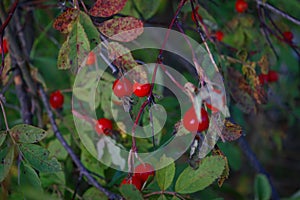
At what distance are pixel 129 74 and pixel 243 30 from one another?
64 centimetres

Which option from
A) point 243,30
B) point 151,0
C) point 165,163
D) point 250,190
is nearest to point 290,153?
point 250,190

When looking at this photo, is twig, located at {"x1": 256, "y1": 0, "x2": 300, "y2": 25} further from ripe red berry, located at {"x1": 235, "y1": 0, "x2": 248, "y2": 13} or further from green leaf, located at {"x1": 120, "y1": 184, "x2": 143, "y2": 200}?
green leaf, located at {"x1": 120, "y1": 184, "x2": 143, "y2": 200}

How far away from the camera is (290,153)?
3.02 meters

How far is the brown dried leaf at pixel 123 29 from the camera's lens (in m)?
0.87

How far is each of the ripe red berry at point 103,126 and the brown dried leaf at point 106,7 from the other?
0.35 meters

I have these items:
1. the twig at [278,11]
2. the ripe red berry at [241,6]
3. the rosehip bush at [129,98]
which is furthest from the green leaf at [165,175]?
the ripe red berry at [241,6]

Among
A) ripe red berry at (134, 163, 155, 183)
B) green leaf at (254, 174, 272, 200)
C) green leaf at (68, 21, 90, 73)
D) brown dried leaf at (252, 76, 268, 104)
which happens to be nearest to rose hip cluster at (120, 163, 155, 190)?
ripe red berry at (134, 163, 155, 183)

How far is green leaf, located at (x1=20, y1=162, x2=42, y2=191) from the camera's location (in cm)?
90

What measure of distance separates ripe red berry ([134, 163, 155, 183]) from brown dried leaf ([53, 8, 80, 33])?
299 mm

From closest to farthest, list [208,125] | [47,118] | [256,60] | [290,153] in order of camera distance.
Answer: [208,125] → [256,60] → [47,118] → [290,153]

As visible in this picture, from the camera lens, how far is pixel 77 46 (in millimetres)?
877

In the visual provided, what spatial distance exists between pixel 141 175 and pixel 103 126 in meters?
0.28

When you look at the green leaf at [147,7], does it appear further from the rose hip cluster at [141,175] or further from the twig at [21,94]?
the rose hip cluster at [141,175]

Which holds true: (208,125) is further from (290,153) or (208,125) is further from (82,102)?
(290,153)
